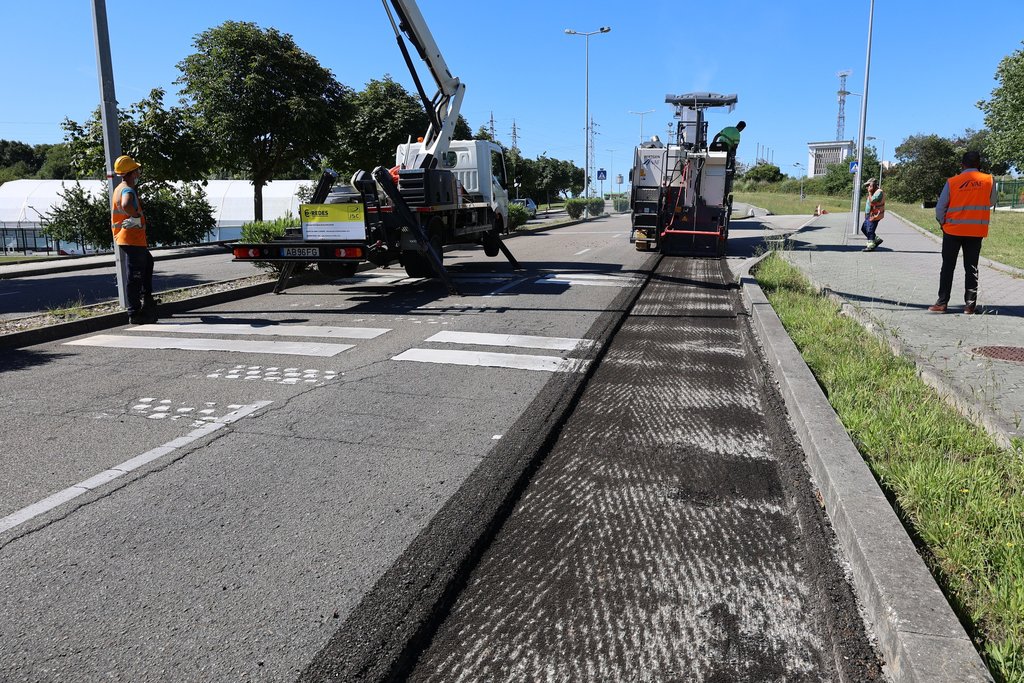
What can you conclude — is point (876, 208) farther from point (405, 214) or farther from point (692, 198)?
point (405, 214)

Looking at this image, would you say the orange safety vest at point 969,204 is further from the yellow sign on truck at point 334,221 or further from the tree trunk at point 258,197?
the tree trunk at point 258,197

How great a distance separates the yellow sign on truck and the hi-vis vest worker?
83.2 inches

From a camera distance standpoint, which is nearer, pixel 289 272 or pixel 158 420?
pixel 158 420

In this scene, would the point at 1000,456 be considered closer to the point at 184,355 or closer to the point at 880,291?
the point at 184,355

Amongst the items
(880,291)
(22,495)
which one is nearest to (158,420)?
(22,495)

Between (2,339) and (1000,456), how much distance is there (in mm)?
8226

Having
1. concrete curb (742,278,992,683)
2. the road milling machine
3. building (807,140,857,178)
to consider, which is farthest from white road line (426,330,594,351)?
building (807,140,857,178)

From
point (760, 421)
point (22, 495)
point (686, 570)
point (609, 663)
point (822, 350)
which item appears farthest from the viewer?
point (822, 350)

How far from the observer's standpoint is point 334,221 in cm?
966

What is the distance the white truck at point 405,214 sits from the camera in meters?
9.65

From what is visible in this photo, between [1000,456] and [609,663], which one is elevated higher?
[1000,456]

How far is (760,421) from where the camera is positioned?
4613 mm

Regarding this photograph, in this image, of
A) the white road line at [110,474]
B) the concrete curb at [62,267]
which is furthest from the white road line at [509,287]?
the white road line at [110,474]

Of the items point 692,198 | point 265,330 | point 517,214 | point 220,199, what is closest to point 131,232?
point 265,330
